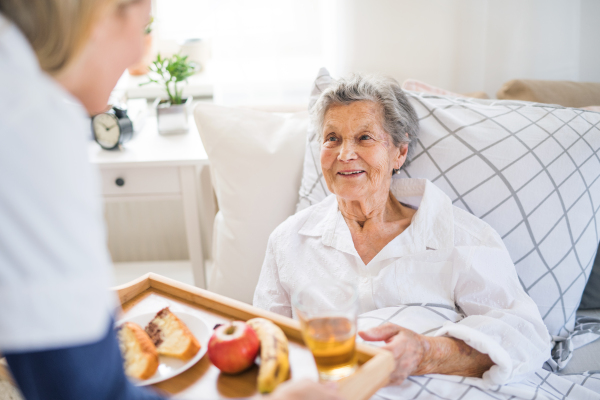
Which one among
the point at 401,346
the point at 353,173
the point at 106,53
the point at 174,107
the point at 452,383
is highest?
the point at 106,53

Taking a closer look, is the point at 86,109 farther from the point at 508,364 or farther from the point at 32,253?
the point at 508,364

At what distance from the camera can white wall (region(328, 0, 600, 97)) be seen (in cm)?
190

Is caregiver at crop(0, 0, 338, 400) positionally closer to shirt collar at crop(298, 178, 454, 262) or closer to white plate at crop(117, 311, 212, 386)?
white plate at crop(117, 311, 212, 386)

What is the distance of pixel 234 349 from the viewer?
0.70m

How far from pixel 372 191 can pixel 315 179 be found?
28 centimetres

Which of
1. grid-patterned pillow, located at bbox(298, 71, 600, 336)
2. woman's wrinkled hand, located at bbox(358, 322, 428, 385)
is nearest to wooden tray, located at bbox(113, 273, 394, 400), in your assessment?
woman's wrinkled hand, located at bbox(358, 322, 428, 385)

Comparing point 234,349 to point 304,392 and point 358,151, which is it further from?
point 358,151

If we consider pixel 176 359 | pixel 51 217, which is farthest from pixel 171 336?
pixel 51 217

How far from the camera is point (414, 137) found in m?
1.39

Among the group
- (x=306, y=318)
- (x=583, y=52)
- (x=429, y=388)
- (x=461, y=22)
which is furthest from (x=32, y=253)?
(x=583, y=52)

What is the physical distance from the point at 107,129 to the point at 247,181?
2.36ft

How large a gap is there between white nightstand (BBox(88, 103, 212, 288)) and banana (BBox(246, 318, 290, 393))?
1.17 m

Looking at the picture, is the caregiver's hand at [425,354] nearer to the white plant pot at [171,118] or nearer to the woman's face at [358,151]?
the woman's face at [358,151]

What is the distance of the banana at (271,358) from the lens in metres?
0.67
